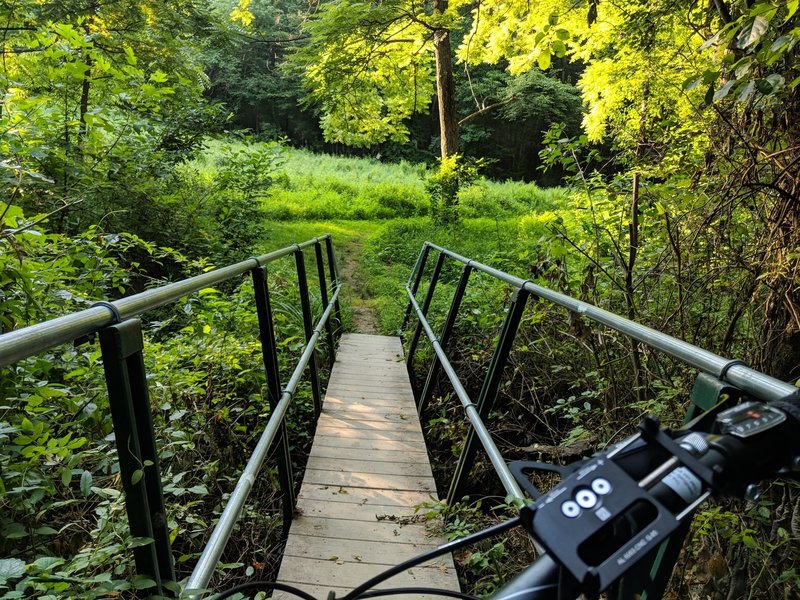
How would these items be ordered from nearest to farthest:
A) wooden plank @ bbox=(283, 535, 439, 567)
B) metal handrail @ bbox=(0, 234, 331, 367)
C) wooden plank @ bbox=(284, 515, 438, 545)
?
metal handrail @ bbox=(0, 234, 331, 367) < wooden plank @ bbox=(283, 535, 439, 567) < wooden plank @ bbox=(284, 515, 438, 545)

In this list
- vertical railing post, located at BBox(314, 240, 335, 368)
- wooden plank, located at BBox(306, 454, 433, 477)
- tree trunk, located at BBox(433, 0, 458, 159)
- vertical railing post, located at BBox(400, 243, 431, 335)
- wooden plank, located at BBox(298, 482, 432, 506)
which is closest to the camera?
wooden plank, located at BBox(298, 482, 432, 506)

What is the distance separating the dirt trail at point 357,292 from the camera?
7.23 meters

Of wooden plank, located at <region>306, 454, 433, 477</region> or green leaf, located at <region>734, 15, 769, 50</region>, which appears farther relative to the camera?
wooden plank, located at <region>306, 454, 433, 477</region>

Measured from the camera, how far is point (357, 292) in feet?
27.3

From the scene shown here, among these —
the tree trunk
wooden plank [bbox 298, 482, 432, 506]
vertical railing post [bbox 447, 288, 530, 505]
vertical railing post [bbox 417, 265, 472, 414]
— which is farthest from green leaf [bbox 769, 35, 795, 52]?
the tree trunk

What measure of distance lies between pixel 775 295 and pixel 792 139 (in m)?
0.57

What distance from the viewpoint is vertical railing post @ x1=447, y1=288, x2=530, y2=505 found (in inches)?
77.9

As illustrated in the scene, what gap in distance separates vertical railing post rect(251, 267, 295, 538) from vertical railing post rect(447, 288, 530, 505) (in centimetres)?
74

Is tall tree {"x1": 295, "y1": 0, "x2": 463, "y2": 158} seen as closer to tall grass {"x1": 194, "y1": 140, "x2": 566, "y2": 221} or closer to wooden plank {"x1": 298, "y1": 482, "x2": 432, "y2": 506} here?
tall grass {"x1": 194, "y1": 140, "x2": 566, "y2": 221}

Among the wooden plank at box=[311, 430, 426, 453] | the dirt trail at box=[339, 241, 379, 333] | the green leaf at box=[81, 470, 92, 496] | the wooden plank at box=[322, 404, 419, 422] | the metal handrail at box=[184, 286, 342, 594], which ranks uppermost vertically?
the green leaf at box=[81, 470, 92, 496]

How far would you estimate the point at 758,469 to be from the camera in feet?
1.42

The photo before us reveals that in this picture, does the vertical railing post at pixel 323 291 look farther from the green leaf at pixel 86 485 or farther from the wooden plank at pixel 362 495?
the green leaf at pixel 86 485

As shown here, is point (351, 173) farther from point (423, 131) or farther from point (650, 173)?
point (650, 173)

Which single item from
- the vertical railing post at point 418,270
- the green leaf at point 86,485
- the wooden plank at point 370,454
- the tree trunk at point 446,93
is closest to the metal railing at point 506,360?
the wooden plank at point 370,454
